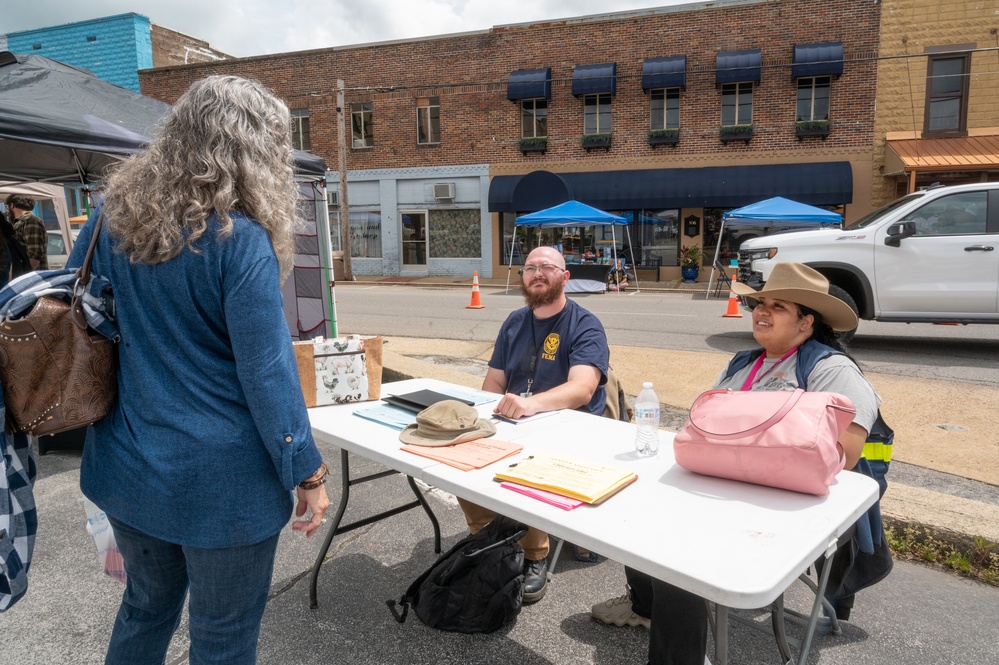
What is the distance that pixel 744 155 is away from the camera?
19.8 m

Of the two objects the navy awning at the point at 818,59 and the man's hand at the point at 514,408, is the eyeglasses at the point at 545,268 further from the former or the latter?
the navy awning at the point at 818,59

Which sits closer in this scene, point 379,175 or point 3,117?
point 3,117

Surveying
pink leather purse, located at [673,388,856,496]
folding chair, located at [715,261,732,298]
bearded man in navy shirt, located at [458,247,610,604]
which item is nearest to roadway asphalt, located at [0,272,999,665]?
pink leather purse, located at [673,388,856,496]

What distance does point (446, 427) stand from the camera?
99.7 inches

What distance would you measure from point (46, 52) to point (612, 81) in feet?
76.9

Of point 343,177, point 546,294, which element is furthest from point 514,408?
point 343,177

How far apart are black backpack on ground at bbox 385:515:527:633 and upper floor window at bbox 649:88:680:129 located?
19.8m

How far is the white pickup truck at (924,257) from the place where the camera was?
312 inches

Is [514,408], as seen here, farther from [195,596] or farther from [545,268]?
[195,596]

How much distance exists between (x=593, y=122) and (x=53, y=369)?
21.0 meters

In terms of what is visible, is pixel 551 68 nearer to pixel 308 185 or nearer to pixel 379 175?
pixel 379 175

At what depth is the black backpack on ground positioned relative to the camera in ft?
8.46

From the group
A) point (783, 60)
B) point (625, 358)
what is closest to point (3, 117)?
point (625, 358)

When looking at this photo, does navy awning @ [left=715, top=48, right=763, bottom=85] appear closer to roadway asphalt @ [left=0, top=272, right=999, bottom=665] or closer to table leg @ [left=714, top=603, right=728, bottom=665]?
roadway asphalt @ [left=0, top=272, right=999, bottom=665]
